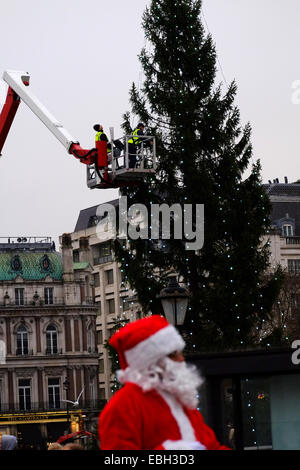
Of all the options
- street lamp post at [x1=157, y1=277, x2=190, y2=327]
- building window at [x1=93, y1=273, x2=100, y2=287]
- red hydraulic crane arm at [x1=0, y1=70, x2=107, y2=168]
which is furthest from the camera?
building window at [x1=93, y1=273, x2=100, y2=287]

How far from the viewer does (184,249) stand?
35.5 m

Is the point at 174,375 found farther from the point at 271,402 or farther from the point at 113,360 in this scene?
the point at 113,360

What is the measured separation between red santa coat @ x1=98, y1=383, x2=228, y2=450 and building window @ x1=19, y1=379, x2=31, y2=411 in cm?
9655

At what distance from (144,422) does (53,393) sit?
98216 millimetres

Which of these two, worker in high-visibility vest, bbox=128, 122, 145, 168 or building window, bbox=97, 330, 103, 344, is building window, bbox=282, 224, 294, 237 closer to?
building window, bbox=97, 330, 103, 344

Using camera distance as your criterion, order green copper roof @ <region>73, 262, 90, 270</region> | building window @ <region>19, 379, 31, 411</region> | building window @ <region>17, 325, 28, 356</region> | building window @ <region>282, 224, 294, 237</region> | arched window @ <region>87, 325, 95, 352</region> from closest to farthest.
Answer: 1. building window @ <region>19, 379, 31, 411</region>
2. building window @ <region>17, 325, 28, 356</region>
3. building window @ <region>282, 224, 294, 237</region>
4. arched window @ <region>87, 325, 95, 352</region>
5. green copper roof @ <region>73, 262, 90, 270</region>

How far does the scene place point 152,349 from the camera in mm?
7441

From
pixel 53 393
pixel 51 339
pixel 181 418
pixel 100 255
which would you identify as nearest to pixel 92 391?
pixel 53 393

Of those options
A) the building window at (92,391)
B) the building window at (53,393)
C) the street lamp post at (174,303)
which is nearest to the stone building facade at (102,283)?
the building window at (92,391)

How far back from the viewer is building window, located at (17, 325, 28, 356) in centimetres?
10519

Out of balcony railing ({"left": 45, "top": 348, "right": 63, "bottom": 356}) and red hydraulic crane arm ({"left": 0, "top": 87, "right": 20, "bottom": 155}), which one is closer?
red hydraulic crane arm ({"left": 0, "top": 87, "right": 20, "bottom": 155})

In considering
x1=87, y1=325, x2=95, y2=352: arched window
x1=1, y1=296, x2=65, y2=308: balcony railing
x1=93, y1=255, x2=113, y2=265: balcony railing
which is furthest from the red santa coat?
x1=93, y1=255, x2=113, y2=265: balcony railing

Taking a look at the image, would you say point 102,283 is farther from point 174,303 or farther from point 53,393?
point 174,303

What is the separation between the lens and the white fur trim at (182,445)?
7332 millimetres
